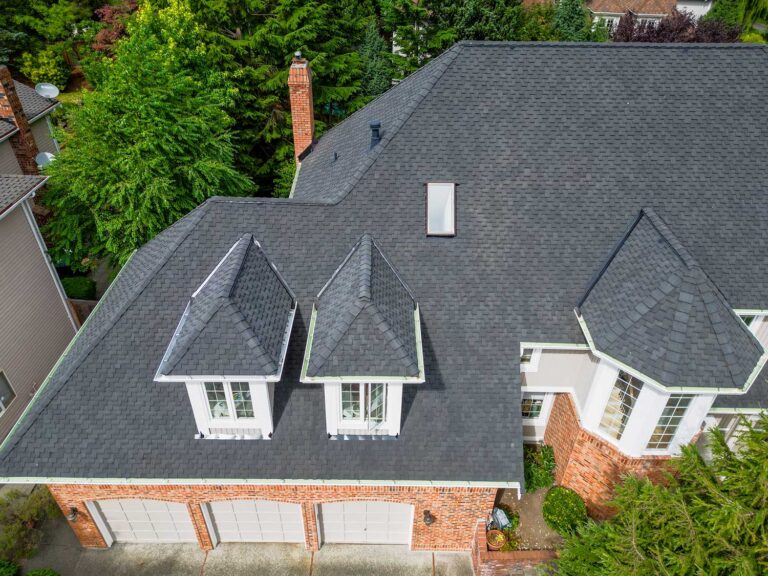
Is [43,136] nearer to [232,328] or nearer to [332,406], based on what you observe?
[232,328]

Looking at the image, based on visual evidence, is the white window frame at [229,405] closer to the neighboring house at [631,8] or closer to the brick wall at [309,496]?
the brick wall at [309,496]

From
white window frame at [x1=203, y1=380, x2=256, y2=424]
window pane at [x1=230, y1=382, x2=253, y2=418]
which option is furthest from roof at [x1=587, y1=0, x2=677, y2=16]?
white window frame at [x1=203, y1=380, x2=256, y2=424]

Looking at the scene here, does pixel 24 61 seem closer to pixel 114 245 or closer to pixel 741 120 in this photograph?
pixel 114 245

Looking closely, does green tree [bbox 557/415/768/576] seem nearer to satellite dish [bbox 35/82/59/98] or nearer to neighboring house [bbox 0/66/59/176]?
neighboring house [bbox 0/66/59/176]

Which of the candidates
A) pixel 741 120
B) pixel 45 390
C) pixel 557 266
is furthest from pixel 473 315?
pixel 45 390

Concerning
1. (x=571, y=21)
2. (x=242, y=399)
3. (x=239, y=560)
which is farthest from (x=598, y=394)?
(x=571, y=21)

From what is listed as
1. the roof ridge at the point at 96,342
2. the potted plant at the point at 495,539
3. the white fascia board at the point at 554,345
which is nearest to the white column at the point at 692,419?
the white fascia board at the point at 554,345
